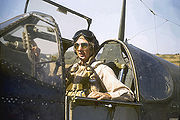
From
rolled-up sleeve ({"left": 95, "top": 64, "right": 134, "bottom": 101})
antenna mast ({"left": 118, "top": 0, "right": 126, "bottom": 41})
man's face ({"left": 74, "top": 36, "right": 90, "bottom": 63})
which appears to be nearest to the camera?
rolled-up sleeve ({"left": 95, "top": 64, "right": 134, "bottom": 101})

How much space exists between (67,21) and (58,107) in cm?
175

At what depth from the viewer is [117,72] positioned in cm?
387

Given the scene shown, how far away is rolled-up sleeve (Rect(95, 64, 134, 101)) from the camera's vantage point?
229 cm

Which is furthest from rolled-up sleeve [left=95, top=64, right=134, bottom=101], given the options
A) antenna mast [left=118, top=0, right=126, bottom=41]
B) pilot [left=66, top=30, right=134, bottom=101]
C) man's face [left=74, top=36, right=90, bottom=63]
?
antenna mast [left=118, top=0, right=126, bottom=41]

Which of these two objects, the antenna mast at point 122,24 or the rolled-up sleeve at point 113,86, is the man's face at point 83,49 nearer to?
the rolled-up sleeve at point 113,86

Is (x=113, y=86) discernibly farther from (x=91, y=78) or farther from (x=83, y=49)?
(x=83, y=49)

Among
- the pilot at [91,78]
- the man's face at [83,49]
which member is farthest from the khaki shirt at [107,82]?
the man's face at [83,49]

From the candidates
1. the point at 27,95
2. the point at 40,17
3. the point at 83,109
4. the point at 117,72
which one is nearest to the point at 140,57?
the point at 117,72

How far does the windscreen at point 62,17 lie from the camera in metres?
2.63

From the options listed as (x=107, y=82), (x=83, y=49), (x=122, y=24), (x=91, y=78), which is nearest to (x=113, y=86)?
(x=107, y=82)

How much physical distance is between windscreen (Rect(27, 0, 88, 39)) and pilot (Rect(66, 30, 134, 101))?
269 millimetres

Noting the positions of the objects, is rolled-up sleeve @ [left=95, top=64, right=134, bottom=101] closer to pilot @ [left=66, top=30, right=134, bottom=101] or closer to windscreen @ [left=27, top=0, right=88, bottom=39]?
pilot @ [left=66, top=30, right=134, bottom=101]

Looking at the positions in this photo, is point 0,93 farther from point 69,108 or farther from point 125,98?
point 125,98

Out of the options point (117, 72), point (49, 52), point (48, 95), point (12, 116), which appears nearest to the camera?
point (12, 116)
